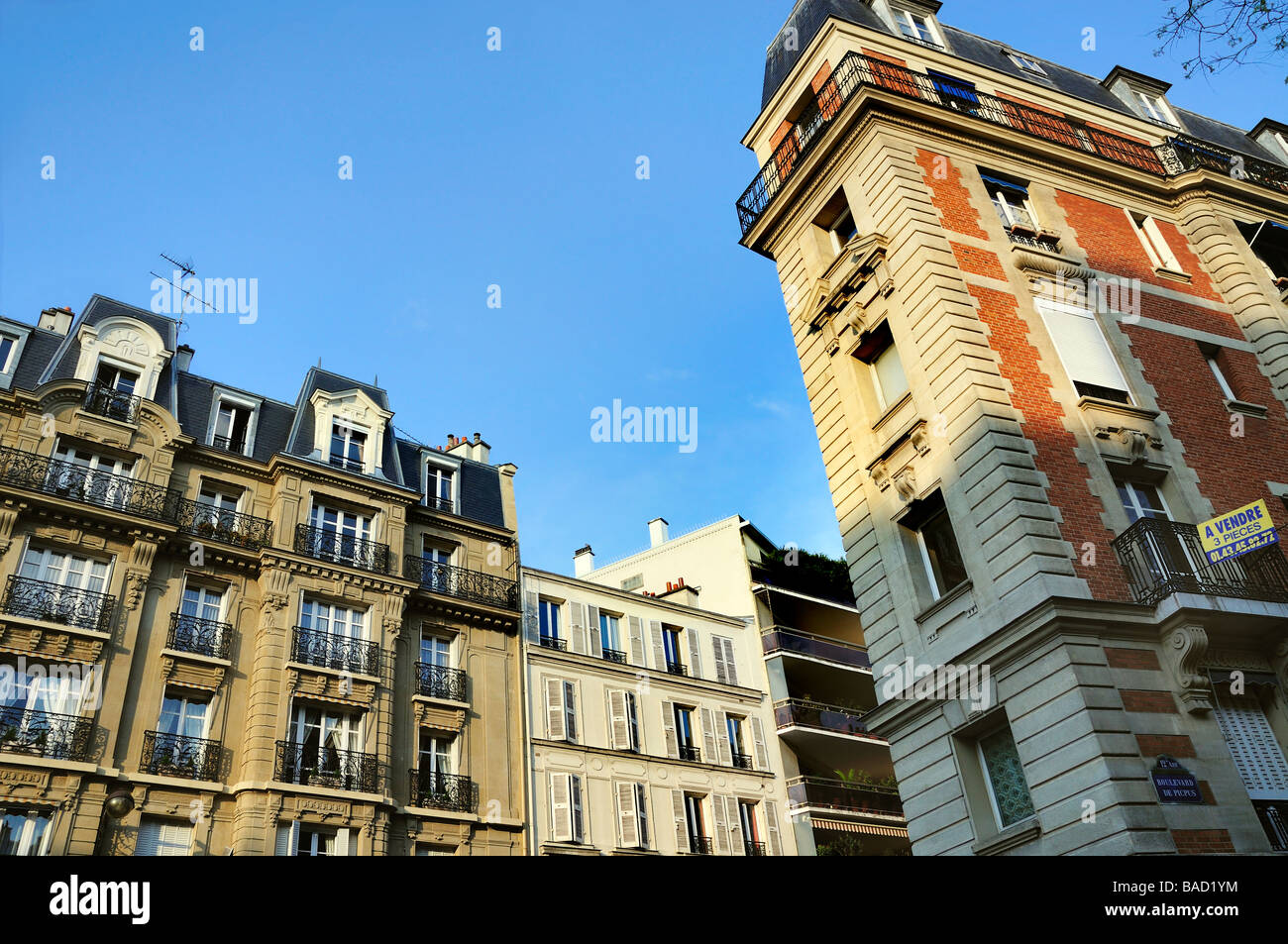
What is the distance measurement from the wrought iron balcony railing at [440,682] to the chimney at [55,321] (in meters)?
14.1

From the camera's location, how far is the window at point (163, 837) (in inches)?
852

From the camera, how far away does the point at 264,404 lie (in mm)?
30109

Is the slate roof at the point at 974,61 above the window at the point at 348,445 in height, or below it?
above

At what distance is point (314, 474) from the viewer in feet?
93.1

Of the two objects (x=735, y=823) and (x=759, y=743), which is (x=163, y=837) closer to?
(x=735, y=823)

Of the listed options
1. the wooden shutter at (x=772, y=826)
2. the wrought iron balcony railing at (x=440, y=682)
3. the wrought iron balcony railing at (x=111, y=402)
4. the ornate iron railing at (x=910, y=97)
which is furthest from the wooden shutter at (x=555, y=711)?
the ornate iron railing at (x=910, y=97)

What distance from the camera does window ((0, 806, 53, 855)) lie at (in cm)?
2002

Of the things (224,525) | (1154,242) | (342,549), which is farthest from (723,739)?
(1154,242)

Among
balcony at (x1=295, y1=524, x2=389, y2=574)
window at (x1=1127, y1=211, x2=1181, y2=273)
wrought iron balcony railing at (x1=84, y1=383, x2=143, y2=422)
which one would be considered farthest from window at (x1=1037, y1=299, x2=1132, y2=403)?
wrought iron balcony railing at (x1=84, y1=383, x2=143, y2=422)

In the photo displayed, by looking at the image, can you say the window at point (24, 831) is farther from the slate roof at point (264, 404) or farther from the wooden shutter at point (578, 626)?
the wooden shutter at point (578, 626)

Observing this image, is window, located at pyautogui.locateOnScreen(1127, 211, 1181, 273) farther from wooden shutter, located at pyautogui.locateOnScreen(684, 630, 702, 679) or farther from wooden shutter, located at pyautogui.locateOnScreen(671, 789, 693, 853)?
wooden shutter, located at pyautogui.locateOnScreen(671, 789, 693, 853)

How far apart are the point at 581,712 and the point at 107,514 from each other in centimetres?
1485

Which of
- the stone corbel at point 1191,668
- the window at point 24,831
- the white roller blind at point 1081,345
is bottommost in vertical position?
the stone corbel at point 1191,668
